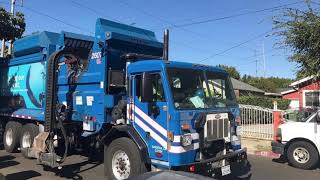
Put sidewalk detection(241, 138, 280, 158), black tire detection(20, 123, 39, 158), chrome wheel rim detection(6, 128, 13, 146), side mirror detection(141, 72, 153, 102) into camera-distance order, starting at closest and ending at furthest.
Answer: side mirror detection(141, 72, 153, 102) < black tire detection(20, 123, 39, 158) < chrome wheel rim detection(6, 128, 13, 146) < sidewalk detection(241, 138, 280, 158)

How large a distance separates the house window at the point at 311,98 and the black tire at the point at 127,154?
22.4m

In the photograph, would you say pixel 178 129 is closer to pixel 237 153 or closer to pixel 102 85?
pixel 237 153

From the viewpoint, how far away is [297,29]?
11805mm

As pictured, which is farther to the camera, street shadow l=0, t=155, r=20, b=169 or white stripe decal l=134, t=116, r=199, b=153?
street shadow l=0, t=155, r=20, b=169

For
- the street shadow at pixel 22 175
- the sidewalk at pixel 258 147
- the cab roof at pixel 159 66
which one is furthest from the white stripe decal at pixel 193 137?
the sidewalk at pixel 258 147

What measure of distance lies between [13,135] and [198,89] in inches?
289

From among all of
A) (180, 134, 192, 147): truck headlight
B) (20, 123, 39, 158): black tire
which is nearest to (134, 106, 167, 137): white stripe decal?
(180, 134, 192, 147): truck headlight

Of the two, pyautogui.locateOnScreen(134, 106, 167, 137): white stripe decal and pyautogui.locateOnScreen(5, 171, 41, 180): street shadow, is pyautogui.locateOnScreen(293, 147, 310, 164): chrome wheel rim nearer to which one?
pyautogui.locateOnScreen(134, 106, 167, 137): white stripe decal

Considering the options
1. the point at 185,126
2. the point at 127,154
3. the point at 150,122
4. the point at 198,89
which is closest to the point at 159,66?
the point at 198,89

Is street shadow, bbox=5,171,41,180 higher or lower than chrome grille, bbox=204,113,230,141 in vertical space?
lower

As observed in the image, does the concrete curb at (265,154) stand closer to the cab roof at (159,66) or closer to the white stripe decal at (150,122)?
the cab roof at (159,66)

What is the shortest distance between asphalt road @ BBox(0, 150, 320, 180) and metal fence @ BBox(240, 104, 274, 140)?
5.98 meters

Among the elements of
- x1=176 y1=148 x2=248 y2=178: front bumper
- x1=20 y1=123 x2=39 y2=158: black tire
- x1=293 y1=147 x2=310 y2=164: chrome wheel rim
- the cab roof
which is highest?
the cab roof

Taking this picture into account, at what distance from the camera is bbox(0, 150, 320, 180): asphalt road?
10.1 metres
